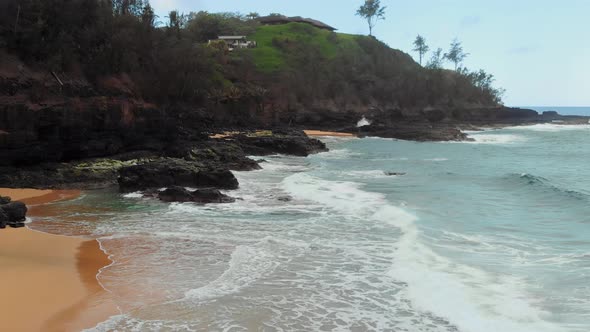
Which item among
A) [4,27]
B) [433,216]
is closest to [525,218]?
[433,216]

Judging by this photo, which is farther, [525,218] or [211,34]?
[211,34]

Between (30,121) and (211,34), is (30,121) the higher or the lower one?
the lower one

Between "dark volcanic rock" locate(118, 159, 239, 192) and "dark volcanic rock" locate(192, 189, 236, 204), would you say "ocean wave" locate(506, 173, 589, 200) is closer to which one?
"dark volcanic rock" locate(192, 189, 236, 204)

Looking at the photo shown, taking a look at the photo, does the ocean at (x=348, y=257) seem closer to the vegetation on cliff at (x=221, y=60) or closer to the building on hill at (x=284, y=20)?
the vegetation on cliff at (x=221, y=60)

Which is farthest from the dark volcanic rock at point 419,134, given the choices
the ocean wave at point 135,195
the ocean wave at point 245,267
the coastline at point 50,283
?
the coastline at point 50,283

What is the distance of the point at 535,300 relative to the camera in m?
8.48

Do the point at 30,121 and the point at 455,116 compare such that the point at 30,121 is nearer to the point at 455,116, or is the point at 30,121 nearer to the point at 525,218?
the point at 525,218

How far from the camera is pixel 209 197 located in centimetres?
1741

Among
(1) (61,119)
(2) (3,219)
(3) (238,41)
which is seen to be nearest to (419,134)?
(1) (61,119)

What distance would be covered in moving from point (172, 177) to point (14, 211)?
24.5ft

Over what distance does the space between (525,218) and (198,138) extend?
21.3 metres

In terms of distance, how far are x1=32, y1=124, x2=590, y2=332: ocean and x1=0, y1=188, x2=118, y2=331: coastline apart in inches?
13.4

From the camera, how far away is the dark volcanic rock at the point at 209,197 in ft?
57.0

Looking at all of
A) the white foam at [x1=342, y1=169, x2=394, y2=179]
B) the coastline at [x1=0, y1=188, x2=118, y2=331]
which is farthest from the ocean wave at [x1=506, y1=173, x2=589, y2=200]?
the coastline at [x1=0, y1=188, x2=118, y2=331]
